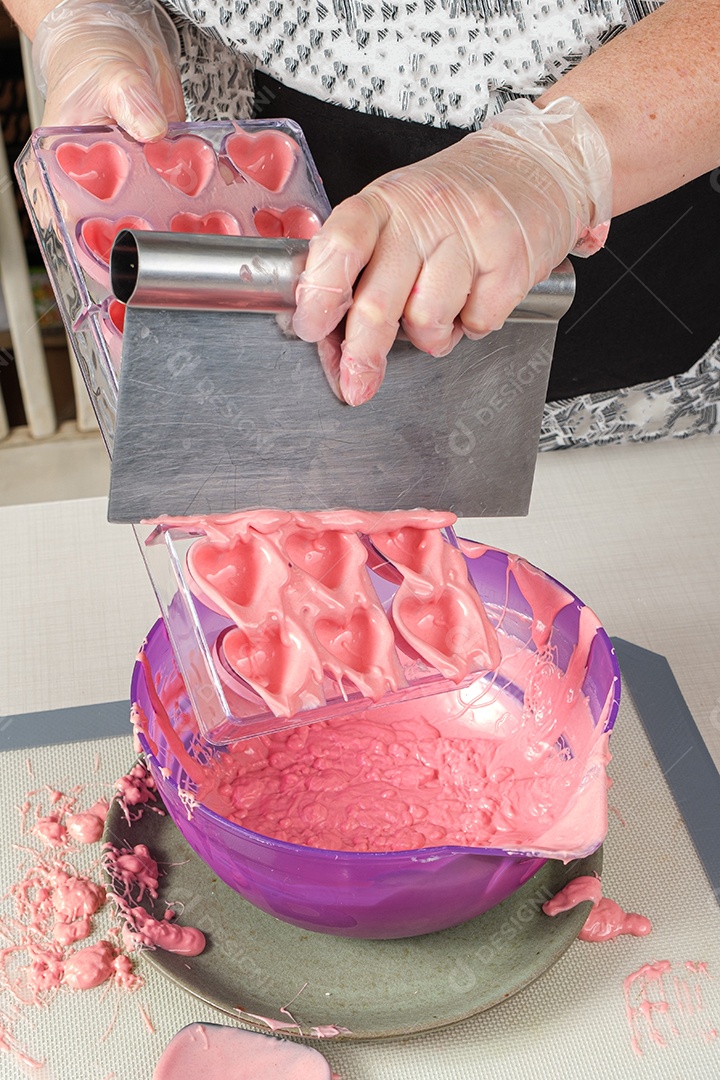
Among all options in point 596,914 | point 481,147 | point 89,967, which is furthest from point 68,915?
point 481,147

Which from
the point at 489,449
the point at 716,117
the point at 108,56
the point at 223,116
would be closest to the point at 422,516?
the point at 489,449

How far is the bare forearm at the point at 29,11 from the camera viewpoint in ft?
4.55

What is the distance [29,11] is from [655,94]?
0.84m

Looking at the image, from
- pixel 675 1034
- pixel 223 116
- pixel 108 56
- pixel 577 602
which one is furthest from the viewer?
pixel 223 116

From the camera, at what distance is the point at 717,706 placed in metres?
1.25

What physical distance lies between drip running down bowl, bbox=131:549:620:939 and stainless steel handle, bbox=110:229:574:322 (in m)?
0.35

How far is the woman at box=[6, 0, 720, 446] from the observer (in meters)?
0.92

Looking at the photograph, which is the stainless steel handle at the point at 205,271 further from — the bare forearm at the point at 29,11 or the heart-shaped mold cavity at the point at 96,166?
the bare forearm at the point at 29,11

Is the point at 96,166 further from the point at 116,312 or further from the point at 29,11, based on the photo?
the point at 29,11

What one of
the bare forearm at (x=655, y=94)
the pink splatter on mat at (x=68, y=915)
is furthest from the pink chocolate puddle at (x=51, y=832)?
the bare forearm at (x=655, y=94)

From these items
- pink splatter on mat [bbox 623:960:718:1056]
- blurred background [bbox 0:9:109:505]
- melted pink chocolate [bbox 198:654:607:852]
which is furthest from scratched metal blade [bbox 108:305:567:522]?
blurred background [bbox 0:9:109:505]

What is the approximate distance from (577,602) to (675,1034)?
0.40m

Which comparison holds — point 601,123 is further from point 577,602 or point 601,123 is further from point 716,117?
point 577,602

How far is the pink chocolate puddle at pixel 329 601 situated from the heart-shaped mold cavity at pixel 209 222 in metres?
0.27
